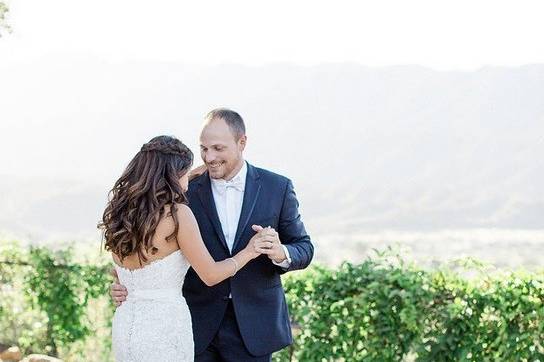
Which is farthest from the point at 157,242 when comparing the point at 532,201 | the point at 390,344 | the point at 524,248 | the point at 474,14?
the point at 532,201

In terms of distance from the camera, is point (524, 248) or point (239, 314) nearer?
point (239, 314)

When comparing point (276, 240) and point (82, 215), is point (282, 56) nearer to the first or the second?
point (82, 215)

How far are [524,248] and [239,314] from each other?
1425 cm

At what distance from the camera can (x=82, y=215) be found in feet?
61.3

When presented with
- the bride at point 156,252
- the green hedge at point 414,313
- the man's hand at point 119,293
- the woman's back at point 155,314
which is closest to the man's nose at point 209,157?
the bride at point 156,252

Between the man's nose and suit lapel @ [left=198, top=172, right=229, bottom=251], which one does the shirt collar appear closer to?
suit lapel @ [left=198, top=172, right=229, bottom=251]

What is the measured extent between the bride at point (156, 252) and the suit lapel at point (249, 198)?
0.21 m

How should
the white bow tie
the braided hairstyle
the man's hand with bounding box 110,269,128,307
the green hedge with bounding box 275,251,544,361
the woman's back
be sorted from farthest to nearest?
the green hedge with bounding box 275,251,544,361, the white bow tie, the man's hand with bounding box 110,269,128,307, the woman's back, the braided hairstyle

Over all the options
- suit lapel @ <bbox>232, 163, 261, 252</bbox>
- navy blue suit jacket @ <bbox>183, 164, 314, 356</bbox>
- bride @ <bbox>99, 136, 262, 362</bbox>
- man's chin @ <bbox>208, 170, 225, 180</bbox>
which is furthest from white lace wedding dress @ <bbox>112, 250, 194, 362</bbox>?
man's chin @ <bbox>208, 170, 225, 180</bbox>

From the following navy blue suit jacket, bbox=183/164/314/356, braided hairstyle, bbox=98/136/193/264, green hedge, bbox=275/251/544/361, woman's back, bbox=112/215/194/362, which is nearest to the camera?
braided hairstyle, bbox=98/136/193/264

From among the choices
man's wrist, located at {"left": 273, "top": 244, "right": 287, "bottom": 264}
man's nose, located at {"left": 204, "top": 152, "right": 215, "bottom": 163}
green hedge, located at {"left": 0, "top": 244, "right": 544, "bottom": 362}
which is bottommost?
green hedge, located at {"left": 0, "top": 244, "right": 544, "bottom": 362}

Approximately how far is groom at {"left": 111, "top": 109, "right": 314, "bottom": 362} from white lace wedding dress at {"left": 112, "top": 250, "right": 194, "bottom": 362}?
→ 10.0 inches

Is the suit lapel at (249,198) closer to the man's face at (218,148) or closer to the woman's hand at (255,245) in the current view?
the man's face at (218,148)

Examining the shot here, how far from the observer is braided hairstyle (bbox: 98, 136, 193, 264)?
335cm
